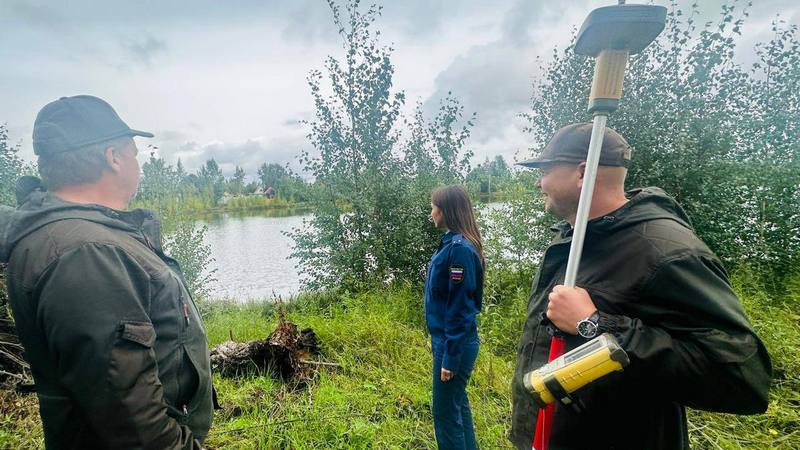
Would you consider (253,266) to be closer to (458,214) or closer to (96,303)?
(458,214)

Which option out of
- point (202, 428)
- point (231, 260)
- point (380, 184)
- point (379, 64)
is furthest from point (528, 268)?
point (231, 260)

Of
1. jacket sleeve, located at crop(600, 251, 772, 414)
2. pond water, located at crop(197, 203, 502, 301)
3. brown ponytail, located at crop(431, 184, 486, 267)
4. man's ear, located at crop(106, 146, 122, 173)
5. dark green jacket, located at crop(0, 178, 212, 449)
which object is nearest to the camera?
jacket sleeve, located at crop(600, 251, 772, 414)

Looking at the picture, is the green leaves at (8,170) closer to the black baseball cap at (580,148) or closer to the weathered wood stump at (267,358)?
the weathered wood stump at (267,358)

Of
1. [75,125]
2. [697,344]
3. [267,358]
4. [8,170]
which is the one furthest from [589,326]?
[8,170]

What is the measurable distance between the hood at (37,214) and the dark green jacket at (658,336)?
1.80 m

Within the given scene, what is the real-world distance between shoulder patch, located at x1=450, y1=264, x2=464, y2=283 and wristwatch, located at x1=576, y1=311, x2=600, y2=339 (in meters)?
1.28

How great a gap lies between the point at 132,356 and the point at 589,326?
4.95 ft

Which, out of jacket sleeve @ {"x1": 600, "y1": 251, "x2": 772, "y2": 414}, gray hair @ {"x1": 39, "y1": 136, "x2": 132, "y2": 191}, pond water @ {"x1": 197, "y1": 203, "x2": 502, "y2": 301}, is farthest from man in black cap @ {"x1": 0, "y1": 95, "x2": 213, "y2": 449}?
pond water @ {"x1": 197, "y1": 203, "x2": 502, "y2": 301}

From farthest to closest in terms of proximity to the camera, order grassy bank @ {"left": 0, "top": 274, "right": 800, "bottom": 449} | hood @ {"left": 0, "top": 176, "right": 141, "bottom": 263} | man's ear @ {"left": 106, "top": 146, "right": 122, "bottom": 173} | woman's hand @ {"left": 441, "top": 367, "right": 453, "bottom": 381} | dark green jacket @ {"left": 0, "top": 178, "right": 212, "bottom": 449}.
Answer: grassy bank @ {"left": 0, "top": 274, "right": 800, "bottom": 449} → woman's hand @ {"left": 441, "top": 367, "right": 453, "bottom": 381} → man's ear @ {"left": 106, "top": 146, "right": 122, "bottom": 173} → hood @ {"left": 0, "top": 176, "right": 141, "bottom": 263} → dark green jacket @ {"left": 0, "top": 178, "right": 212, "bottom": 449}

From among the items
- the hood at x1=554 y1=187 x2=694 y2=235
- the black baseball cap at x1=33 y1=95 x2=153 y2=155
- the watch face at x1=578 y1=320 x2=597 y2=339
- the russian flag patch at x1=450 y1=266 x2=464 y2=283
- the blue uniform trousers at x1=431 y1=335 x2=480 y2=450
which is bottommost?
the blue uniform trousers at x1=431 y1=335 x2=480 y2=450

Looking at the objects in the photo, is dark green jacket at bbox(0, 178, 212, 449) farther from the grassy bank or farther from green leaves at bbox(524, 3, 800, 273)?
green leaves at bbox(524, 3, 800, 273)

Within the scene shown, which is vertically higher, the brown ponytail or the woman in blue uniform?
the brown ponytail

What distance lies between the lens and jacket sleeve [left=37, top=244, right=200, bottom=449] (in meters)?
1.18

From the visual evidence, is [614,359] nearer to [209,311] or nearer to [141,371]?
[141,371]
